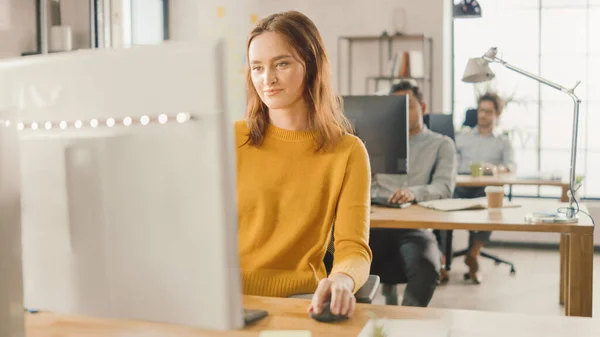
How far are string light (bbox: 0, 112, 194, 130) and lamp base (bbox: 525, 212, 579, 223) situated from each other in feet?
6.26

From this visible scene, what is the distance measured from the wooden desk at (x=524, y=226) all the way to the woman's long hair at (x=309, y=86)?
91cm

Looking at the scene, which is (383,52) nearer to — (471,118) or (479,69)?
(471,118)

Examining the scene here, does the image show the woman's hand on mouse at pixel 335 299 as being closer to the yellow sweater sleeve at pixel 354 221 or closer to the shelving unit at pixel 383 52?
the yellow sweater sleeve at pixel 354 221

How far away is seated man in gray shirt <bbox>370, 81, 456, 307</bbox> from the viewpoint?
2643 mm

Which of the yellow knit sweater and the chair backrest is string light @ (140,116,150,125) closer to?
the yellow knit sweater

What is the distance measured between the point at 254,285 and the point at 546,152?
476 cm

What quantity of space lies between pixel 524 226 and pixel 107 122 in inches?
74.7

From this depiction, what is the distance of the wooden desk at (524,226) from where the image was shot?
222 cm

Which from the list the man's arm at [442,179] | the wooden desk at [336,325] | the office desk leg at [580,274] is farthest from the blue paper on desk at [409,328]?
the man's arm at [442,179]

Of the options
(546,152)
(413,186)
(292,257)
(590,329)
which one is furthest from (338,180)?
(546,152)

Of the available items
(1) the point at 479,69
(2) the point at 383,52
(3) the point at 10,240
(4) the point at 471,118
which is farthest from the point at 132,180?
(2) the point at 383,52

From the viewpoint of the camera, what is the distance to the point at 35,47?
378 centimetres

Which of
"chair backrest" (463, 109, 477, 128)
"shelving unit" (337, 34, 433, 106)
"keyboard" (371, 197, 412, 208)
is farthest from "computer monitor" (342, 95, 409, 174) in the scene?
"shelving unit" (337, 34, 433, 106)

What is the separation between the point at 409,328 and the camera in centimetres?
105
